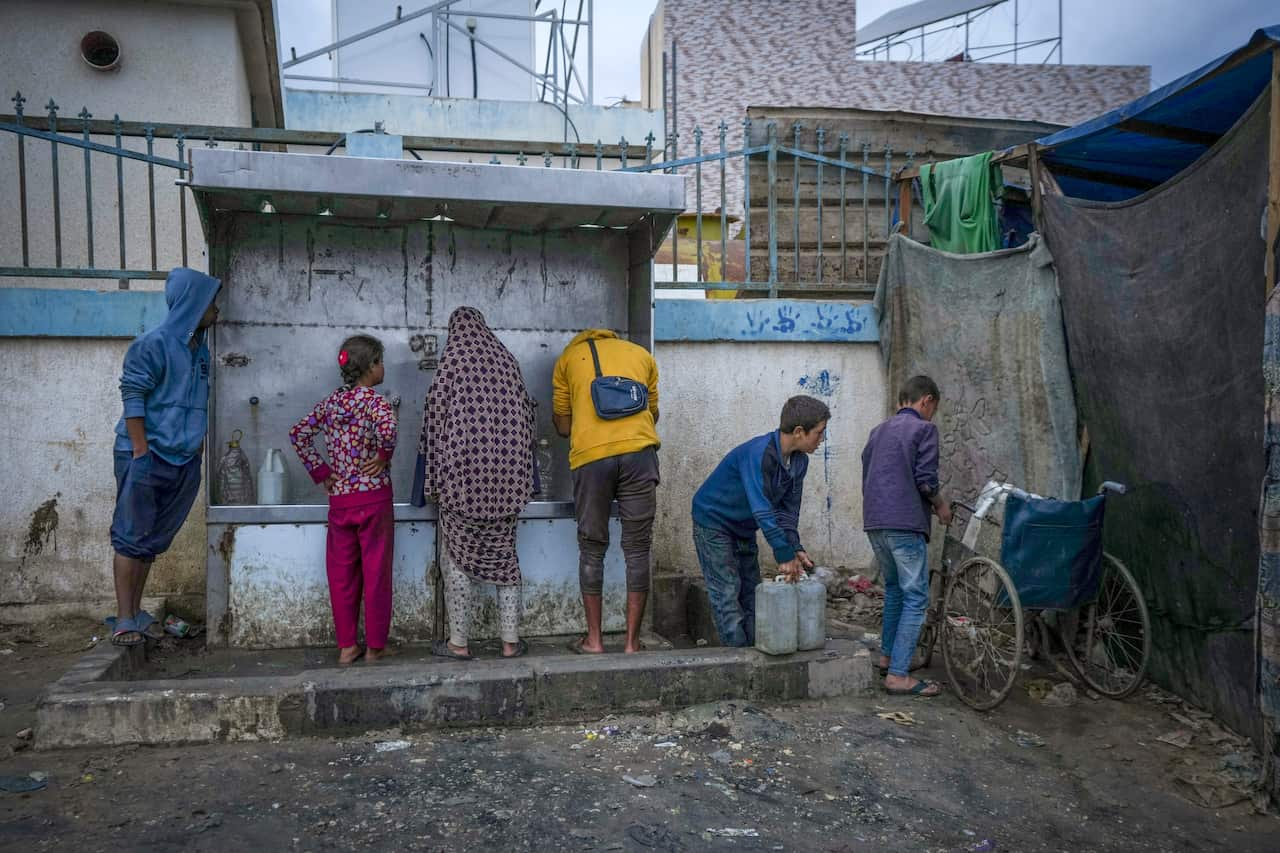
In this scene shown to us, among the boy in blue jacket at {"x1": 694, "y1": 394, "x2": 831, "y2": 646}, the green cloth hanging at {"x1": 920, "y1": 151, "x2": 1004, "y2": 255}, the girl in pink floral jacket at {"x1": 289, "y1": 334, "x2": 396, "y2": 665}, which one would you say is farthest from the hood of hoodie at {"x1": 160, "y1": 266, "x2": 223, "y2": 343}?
the green cloth hanging at {"x1": 920, "y1": 151, "x2": 1004, "y2": 255}

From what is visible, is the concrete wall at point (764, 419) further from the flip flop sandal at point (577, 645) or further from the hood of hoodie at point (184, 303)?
the hood of hoodie at point (184, 303)

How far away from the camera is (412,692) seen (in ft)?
13.6

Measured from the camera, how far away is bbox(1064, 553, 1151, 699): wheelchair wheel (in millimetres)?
4812

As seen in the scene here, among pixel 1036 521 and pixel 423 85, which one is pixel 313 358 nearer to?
pixel 1036 521

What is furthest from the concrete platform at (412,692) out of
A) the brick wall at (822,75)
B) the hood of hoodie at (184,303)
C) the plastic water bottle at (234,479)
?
the brick wall at (822,75)

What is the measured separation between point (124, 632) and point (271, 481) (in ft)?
3.54

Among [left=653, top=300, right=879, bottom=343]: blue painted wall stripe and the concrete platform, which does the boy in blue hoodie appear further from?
[left=653, top=300, right=879, bottom=343]: blue painted wall stripe

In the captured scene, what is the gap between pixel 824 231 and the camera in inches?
273

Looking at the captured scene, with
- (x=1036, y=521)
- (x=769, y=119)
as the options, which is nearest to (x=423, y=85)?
(x=769, y=119)

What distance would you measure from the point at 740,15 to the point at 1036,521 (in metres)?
20.6

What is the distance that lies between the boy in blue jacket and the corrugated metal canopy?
21.3 m

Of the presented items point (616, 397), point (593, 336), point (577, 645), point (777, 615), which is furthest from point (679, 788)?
point (593, 336)

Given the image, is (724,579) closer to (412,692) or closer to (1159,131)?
(412,692)

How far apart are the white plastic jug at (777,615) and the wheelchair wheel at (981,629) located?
89cm
